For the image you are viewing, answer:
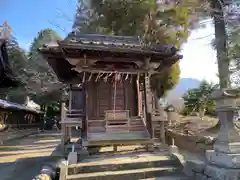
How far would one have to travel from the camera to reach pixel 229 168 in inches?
174

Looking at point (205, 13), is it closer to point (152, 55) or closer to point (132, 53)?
point (152, 55)

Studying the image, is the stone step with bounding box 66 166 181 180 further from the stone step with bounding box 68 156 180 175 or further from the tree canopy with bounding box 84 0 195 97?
the tree canopy with bounding box 84 0 195 97

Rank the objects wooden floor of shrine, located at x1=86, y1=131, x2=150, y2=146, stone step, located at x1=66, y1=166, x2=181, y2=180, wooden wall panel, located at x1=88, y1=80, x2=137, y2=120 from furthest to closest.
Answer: wooden wall panel, located at x1=88, y1=80, x2=137, y2=120
wooden floor of shrine, located at x1=86, y1=131, x2=150, y2=146
stone step, located at x1=66, y1=166, x2=181, y2=180

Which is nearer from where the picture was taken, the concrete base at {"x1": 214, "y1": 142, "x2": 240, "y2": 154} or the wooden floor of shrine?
the concrete base at {"x1": 214, "y1": 142, "x2": 240, "y2": 154}

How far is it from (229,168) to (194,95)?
17.0m

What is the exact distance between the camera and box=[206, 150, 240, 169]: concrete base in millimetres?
4406

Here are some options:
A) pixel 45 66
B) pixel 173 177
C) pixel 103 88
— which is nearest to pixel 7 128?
pixel 45 66

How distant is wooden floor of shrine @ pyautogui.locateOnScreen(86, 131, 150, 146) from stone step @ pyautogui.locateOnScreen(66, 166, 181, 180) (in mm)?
1773

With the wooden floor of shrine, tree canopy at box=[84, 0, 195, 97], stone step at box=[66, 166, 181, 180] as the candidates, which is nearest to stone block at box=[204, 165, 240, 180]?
stone step at box=[66, 166, 181, 180]

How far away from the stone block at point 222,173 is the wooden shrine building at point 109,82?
3027mm

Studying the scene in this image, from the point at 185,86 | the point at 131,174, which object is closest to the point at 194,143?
the point at 131,174

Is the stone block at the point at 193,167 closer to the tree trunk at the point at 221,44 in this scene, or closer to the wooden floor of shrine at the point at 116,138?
the wooden floor of shrine at the point at 116,138

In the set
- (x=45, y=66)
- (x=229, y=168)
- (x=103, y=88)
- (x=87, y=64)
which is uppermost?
(x=45, y=66)

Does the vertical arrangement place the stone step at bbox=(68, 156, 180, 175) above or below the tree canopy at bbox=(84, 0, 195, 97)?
below
